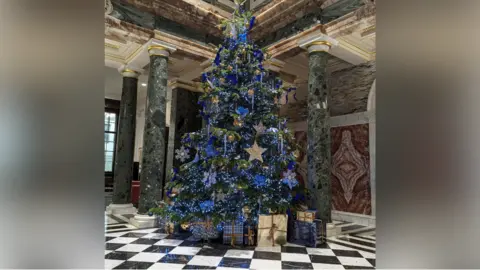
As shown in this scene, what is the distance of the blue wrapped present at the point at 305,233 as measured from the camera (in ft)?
12.8

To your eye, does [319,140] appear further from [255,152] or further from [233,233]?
[233,233]

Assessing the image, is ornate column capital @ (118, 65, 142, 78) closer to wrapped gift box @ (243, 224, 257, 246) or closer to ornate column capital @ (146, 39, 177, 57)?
ornate column capital @ (146, 39, 177, 57)

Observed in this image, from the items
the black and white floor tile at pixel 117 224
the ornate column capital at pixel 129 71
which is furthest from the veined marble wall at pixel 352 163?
the ornate column capital at pixel 129 71

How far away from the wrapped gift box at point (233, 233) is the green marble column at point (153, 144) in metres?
1.59

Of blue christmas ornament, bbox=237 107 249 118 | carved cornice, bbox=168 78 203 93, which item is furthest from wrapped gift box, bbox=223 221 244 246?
carved cornice, bbox=168 78 203 93

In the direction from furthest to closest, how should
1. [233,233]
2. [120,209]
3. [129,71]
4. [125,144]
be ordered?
[129,71], [125,144], [120,209], [233,233]

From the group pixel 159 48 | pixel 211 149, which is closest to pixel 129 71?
pixel 159 48

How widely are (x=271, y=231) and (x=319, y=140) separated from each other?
5.35 feet

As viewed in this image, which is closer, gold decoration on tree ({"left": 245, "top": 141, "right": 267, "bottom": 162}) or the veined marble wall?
gold decoration on tree ({"left": 245, "top": 141, "right": 267, "bottom": 162})

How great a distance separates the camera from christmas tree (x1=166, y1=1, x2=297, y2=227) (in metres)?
3.89

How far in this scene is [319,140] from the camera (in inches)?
178

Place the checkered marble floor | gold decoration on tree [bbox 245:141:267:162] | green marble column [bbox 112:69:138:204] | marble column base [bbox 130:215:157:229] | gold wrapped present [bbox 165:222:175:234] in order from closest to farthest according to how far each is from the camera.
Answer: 1. the checkered marble floor
2. gold decoration on tree [bbox 245:141:267:162]
3. gold wrapped present [bbox 165:222:175:234]
4. marble column base [bbox 130:215:157:229]
5. green marble column [bbox 112:69:138:204]

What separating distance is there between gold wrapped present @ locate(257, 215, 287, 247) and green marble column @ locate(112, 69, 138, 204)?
374 cm

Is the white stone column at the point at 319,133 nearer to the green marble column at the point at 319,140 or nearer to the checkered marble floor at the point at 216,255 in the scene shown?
the green marble column at the point at 319,140
